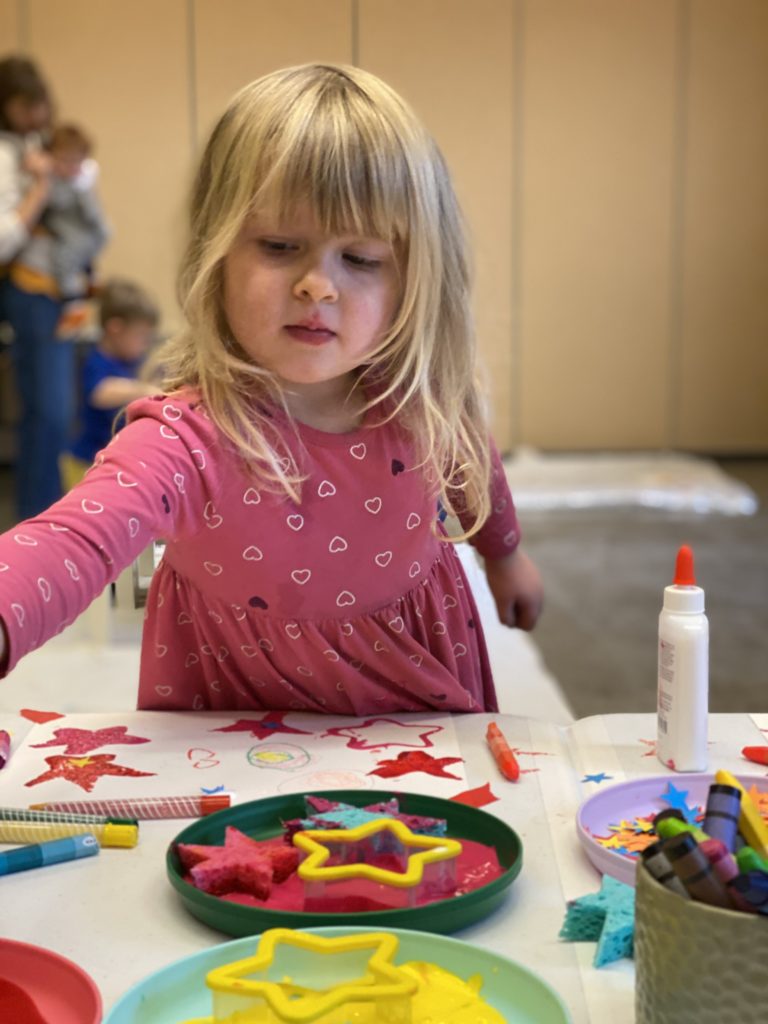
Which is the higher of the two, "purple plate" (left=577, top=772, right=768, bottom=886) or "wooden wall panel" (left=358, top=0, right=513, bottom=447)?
"wooden wall panel" (left=358, top=0, right=513, bottom=447)

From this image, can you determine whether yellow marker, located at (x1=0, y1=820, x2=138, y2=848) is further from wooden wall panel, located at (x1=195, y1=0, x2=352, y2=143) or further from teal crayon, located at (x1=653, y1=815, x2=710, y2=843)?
wooden wall panel, located at (x1=195, y1=0, x2=352, y2=143)

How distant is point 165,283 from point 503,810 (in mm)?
4077

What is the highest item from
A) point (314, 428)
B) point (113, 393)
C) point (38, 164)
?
point (38, 164)

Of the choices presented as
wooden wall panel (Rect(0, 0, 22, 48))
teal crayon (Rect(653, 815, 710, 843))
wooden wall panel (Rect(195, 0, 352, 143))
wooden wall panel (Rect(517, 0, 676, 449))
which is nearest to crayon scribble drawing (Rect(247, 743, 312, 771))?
teal crayon (Rect(653, 815, 710, 843))

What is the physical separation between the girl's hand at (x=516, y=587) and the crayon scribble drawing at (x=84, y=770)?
0.48 metres

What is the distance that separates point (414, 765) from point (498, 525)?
402 millimetres

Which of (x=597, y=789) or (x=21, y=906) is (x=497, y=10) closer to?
(x=597, y=789)

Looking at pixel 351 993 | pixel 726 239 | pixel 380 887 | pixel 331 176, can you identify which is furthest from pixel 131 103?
pixel 726 239

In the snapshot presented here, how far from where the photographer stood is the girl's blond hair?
0.93 metres

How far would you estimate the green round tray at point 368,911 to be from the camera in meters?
0.59

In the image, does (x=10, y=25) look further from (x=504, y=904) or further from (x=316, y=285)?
(x=504, y=904)

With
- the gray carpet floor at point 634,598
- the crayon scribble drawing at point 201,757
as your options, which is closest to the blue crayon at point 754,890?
the crayon scribble drawing at point 201,757

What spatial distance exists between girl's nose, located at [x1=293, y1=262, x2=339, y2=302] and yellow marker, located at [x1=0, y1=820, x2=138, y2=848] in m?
0.39

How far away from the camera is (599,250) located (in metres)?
5.01
